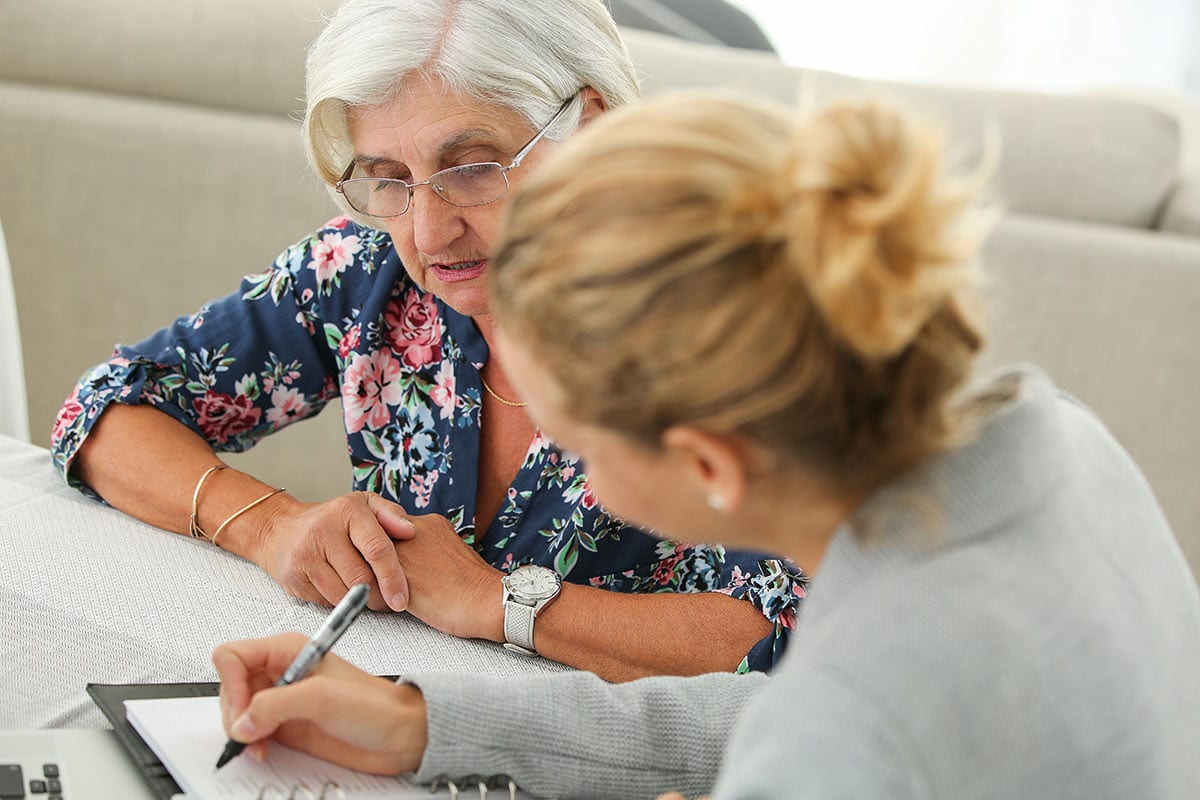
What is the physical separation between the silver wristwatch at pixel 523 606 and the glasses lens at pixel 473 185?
14.8 inches

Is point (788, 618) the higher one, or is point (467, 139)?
point (467, 139)

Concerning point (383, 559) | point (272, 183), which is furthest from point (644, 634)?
point (272, 183)

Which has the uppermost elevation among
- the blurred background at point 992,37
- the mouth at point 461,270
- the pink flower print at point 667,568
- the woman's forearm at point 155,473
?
the mouth at point 461,270

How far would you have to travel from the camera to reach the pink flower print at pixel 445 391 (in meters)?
1.39

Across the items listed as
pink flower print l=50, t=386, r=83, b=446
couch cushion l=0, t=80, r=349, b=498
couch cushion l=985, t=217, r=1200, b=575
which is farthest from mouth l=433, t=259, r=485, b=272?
couch cushion l=985, t=217, r=1200, b=575

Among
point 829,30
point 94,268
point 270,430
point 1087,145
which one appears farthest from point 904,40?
point 270,430

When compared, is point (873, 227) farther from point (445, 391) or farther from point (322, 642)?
point (445, 391)

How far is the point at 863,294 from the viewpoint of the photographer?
57 centimetres

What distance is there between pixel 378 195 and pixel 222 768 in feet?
2.15

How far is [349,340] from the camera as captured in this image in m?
1.44

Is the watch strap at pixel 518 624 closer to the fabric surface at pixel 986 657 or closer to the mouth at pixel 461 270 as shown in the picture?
the mouth at pixel 461 270

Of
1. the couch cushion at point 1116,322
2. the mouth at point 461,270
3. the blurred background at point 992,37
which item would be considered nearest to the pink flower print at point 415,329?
the mouth at point 461,270

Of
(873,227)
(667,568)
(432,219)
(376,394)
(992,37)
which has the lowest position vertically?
(992,37)

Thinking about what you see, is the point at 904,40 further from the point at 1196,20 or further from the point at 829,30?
the point at 1196,20
